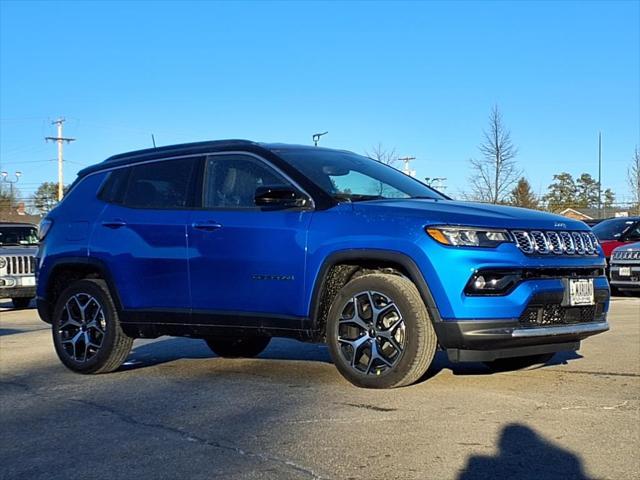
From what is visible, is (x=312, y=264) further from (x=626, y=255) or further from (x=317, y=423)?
(x=626, y=255)

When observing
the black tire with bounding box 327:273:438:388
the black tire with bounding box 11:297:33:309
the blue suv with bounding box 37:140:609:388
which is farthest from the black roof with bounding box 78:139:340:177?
the black tire with bounding box 11:297:33:309

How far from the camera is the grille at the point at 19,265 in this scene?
15352mm

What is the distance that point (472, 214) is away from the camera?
509 centimetres

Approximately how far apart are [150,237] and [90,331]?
111cm

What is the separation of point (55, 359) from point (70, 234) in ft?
5.04

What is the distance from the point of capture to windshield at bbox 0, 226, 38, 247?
16250mm

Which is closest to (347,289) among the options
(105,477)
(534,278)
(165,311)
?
(534,278)

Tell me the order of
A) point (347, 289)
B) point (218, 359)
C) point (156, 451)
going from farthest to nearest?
point (218, 359), point (347, 289), point (156, 451)

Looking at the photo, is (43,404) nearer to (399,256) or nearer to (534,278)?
(399,256)

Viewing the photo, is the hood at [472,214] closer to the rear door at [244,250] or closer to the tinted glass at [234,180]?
the rear door at [244,250]

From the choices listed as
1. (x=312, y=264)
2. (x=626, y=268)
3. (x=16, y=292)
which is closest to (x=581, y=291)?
(x=312, y=264)

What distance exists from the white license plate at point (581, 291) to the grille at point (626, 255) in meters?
10.1

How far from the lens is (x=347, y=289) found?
5.40 meters

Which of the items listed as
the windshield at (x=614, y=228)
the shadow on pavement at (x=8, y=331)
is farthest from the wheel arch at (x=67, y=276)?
the windshield at (x=614, y=228)
